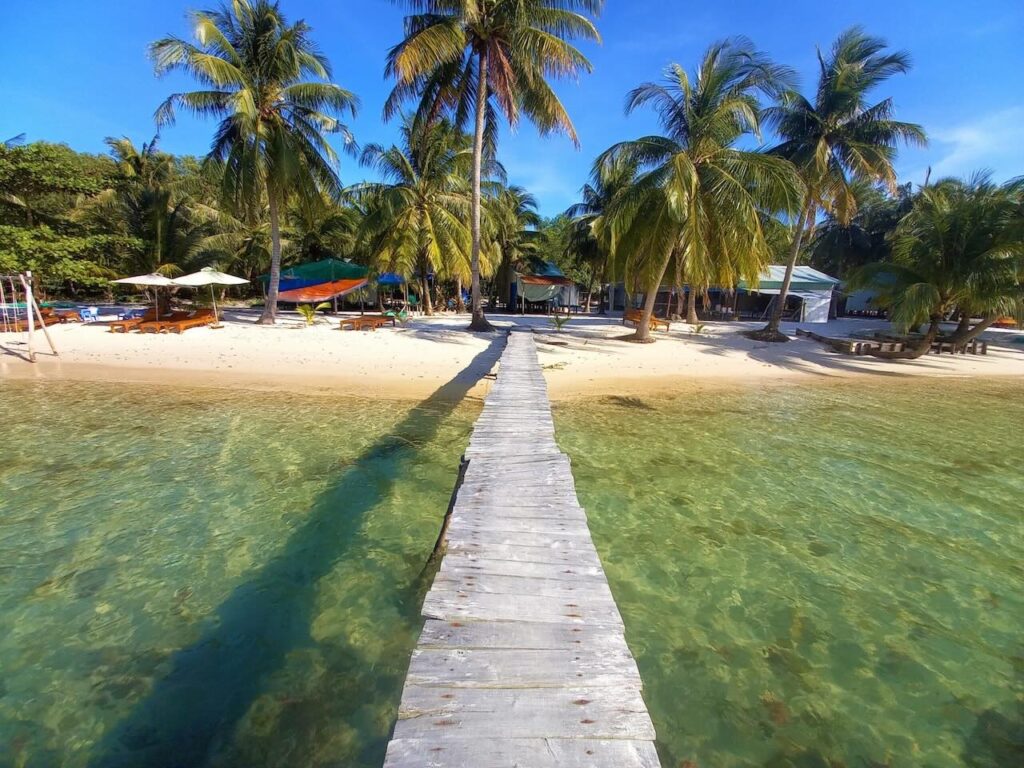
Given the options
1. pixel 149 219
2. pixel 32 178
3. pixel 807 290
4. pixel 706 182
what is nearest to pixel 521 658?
pixel 706 182

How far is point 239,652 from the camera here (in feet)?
9.89

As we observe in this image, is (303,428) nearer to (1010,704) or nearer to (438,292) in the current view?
(1010,704)

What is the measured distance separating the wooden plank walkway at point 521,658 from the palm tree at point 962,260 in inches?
633

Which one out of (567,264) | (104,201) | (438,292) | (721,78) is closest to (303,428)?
Answer: (721,78)

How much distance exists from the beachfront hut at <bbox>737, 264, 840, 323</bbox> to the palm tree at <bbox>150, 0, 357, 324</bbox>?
22664 millimetres

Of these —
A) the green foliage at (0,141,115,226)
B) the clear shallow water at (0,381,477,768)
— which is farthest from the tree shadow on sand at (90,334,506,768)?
the green foliage at (0,141,115,226)

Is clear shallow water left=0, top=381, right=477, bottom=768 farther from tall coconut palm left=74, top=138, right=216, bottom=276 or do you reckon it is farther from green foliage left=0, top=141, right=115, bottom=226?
tall coconut palm left=74, top=138, right=216, bottom=276

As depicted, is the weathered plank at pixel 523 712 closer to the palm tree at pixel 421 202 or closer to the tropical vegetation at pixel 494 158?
the tropical vegetation at pixel 494 158

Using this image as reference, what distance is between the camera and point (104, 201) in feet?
71.6

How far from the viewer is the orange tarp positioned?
21.2 m

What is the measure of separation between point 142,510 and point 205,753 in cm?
327

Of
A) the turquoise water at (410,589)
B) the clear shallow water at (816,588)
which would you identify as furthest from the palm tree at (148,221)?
the clear shallow water at (816,588)

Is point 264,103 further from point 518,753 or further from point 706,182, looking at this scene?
point 518,753

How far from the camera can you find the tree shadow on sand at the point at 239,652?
7.87 feet
